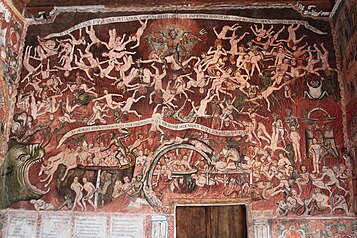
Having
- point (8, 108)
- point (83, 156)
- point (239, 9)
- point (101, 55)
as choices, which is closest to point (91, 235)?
point (83, 156)

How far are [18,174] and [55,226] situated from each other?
4.45ft

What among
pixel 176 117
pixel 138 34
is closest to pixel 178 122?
pixel 176 117

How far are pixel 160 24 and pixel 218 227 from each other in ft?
15.1

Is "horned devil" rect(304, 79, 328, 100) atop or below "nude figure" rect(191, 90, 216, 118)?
atop

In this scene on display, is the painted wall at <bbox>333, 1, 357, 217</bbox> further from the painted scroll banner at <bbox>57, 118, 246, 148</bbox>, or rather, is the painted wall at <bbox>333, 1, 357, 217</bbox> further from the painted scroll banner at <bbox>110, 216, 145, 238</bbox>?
the painted scroll banner at <bbox>110, 216, 145, 238</bbox>

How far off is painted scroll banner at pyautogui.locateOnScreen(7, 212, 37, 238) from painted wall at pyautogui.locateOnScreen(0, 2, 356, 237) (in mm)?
30

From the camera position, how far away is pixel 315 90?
28.7 feet

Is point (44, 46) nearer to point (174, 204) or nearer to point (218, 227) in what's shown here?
point (174, 204)

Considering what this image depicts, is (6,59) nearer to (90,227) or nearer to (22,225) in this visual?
(22,225)

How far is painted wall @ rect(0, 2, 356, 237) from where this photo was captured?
322 inches

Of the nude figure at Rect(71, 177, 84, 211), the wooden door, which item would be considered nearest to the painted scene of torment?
the nude figure at Rect(71, 177, 84, 211)

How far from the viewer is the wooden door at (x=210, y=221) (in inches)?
323

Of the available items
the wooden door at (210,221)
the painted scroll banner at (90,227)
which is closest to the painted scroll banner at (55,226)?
the painted scroll banner at (90,227)

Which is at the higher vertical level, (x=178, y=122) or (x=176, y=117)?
(x=176, y=117)
